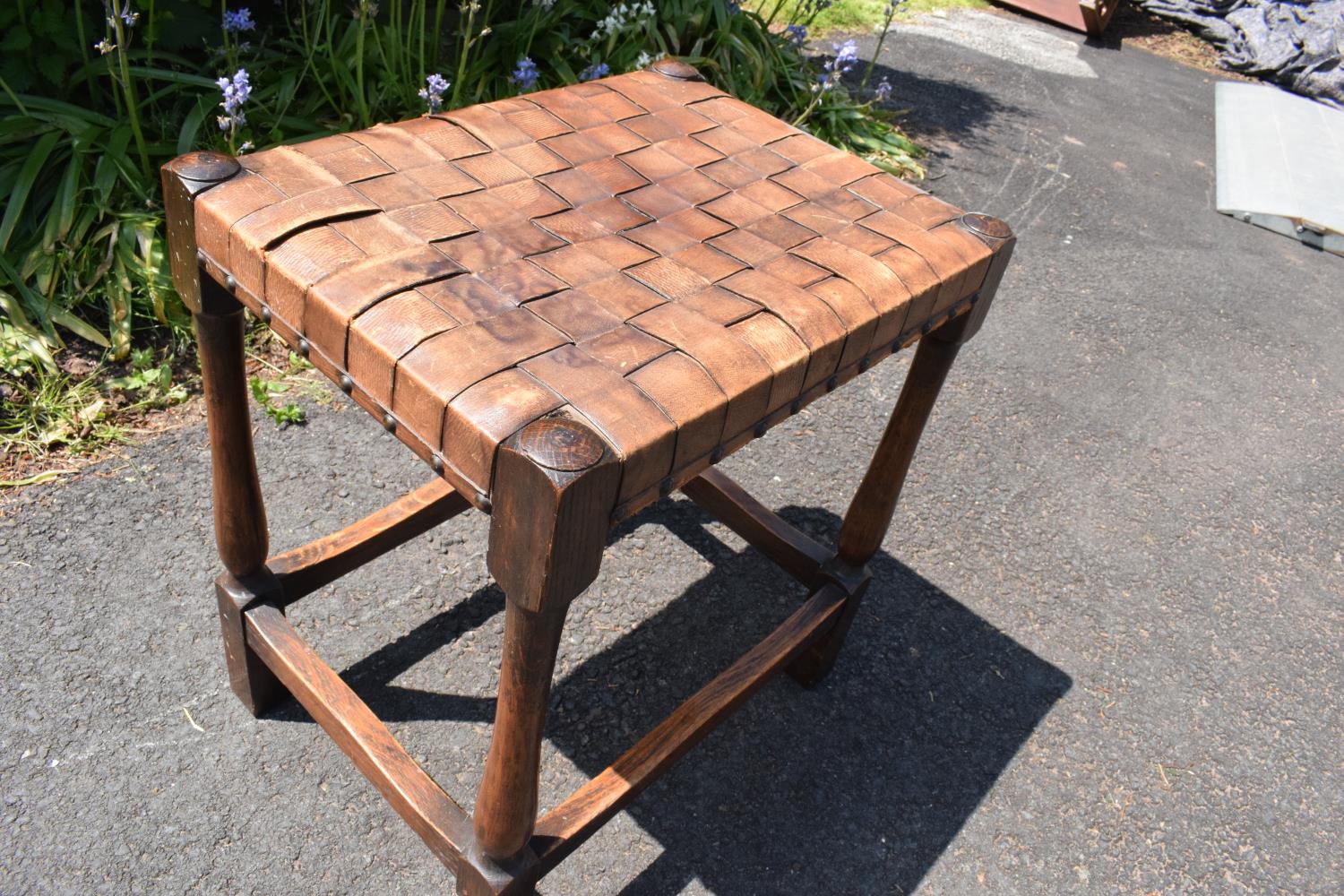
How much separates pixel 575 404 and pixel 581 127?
0.72 meters

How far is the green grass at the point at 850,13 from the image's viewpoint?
16.7 ft

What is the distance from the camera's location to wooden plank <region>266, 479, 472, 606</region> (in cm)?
176

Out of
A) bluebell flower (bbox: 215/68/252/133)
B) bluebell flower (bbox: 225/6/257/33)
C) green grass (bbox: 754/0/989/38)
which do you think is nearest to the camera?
bluebell flower (bbox: 215/68/252/133)

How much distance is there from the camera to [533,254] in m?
1.32

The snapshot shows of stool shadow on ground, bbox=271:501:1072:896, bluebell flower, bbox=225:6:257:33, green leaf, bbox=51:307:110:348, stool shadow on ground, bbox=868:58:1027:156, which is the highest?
bluebell flower, bbox=225:6:257:33

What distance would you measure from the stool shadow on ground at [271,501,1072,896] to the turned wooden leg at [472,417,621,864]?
627mm

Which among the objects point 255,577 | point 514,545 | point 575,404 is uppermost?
point 575,404

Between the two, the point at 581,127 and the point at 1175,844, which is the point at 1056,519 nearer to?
the point at 1175,844

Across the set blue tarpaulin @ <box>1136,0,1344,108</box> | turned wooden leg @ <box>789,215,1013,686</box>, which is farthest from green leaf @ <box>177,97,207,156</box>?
blue tarpaulin @ <box>1136,0,1344,108</box>

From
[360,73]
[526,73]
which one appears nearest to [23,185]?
[360,73]

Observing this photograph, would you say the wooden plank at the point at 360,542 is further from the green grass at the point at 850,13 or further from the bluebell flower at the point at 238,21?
the green grass at the point at 850,13

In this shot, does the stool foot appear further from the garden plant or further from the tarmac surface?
the garden plant

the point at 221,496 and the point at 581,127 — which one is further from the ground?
the point at 581,127

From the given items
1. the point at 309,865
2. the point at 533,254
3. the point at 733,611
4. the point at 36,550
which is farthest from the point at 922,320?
the point at 36,550
